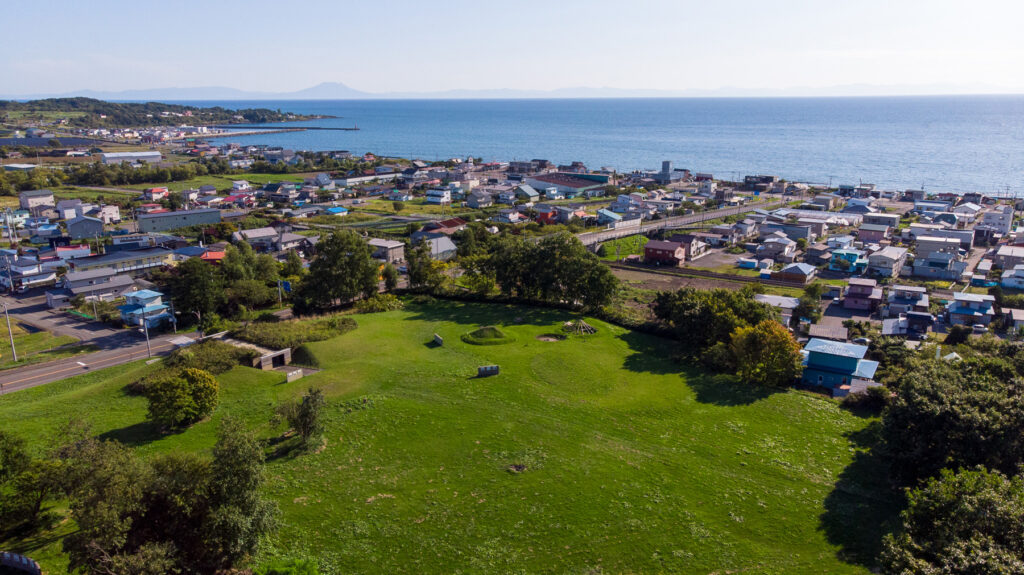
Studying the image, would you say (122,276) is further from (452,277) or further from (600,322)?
(600,322)

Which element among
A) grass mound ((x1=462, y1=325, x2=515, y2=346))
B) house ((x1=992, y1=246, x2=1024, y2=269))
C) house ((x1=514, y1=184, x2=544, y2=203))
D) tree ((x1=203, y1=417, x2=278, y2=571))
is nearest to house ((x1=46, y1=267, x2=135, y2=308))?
grass mound ((x1=462, y1=325, x2=515, y2=346))

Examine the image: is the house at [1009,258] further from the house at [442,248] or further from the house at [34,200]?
the house at [34,200]

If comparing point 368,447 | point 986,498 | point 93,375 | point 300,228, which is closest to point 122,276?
point 93,375

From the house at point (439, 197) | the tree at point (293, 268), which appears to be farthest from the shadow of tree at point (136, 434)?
the house at point (439, 197)

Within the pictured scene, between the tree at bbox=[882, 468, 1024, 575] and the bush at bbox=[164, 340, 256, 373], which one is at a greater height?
the tree at bbox=[882, 468, 1024, 575]

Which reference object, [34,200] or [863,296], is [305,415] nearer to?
[863,296]

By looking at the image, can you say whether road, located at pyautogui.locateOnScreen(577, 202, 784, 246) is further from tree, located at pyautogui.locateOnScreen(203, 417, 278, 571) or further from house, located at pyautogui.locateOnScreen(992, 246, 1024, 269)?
tree, located at pyautogui.locateOnScreen(203, 417, 278, 571)
